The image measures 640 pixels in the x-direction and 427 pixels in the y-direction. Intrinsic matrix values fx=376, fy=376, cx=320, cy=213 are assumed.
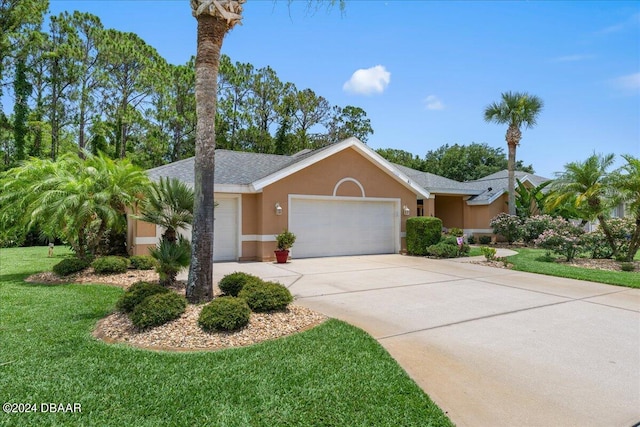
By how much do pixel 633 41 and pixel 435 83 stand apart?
6.27m

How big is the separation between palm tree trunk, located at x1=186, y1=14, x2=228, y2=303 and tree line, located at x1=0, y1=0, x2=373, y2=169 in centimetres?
2369

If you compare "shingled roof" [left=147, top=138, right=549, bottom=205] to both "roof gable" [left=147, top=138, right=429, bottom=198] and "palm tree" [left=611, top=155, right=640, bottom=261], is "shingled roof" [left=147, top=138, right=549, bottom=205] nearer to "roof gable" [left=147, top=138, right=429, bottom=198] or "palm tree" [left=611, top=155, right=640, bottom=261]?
"roof gable" [left=147, top=138, right=429, bottom=198]

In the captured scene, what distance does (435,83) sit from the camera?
15.4 meters

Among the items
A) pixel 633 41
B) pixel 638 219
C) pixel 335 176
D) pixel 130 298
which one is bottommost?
pixel 130 298

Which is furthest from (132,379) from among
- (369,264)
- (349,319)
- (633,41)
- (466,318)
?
(633,41)

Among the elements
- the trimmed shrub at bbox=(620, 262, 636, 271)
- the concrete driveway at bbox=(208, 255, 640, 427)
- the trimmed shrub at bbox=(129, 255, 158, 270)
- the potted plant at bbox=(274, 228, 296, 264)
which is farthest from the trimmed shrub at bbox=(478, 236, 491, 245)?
the trimmed shrub at bbox=(129, 255, 158, 270)

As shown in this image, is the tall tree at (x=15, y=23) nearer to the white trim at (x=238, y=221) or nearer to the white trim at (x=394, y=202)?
the white trim at (x=238, y=221)

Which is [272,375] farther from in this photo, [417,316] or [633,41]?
[633,41]

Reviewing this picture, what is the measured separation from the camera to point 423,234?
1630 centimetres

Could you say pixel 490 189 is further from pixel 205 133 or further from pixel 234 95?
pixel 234 95

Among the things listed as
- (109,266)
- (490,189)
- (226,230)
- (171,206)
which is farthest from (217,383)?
(490,189)

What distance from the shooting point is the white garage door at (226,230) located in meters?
14.4

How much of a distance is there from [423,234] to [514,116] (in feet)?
34.9

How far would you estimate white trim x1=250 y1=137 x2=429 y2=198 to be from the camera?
1427 centimetres
